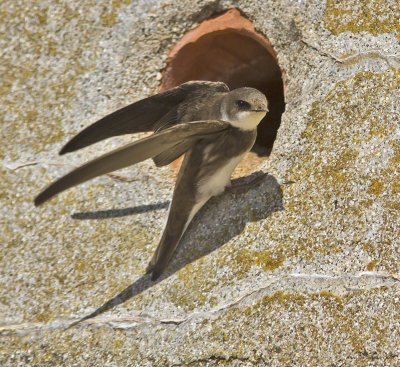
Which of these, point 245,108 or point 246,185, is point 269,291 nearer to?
point 246,185

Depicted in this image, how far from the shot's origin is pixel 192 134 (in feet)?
8.39

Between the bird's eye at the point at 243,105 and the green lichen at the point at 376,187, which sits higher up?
the bird's eye at the point at 243,105

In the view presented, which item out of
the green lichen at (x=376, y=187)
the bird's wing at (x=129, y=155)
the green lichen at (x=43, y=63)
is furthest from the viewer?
the green lichen at (x=43, y=63)

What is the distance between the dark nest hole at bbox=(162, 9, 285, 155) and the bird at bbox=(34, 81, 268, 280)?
258 millimetres

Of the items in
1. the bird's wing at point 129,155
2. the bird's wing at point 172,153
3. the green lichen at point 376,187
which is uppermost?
the bird's wing at point 129,155

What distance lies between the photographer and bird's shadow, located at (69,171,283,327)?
101 inches

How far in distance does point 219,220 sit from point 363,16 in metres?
0.83

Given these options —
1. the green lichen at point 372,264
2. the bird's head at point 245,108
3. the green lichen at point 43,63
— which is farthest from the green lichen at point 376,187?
the green lichen at point 43,63

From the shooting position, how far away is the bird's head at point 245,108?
9.00 ft

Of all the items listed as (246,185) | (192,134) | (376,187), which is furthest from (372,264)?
(192,134)

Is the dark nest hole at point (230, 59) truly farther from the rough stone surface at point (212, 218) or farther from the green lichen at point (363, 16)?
the green lichen at point (363, 16)

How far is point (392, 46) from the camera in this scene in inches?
103

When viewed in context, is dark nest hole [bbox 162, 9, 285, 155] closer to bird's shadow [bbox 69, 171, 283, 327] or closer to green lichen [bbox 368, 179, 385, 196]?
bird's shadow [bbox 69, 171, 283, 327]

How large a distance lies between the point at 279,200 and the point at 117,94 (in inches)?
31.7
